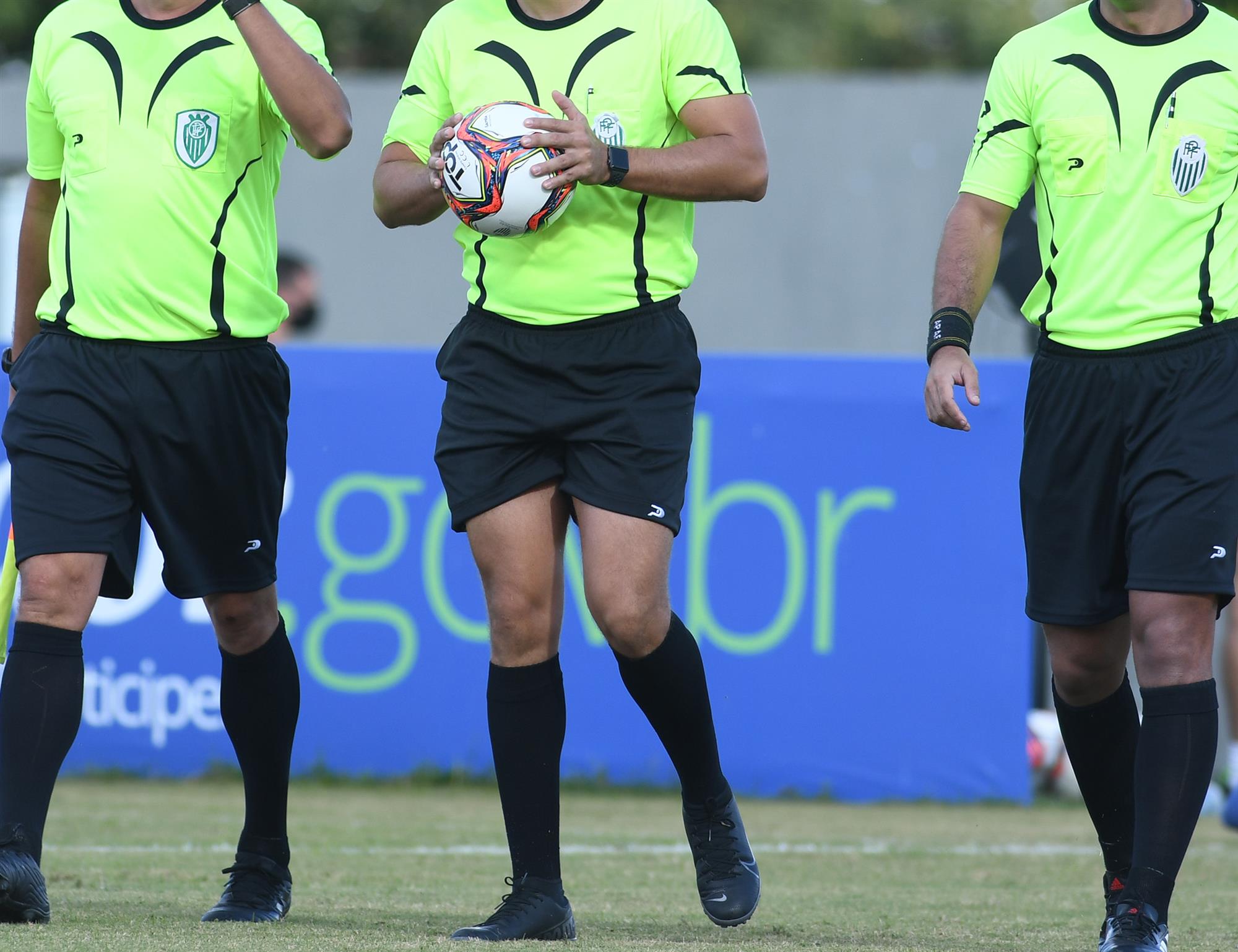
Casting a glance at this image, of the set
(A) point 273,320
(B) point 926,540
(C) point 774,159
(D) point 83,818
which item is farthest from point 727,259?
(A) point 273,320

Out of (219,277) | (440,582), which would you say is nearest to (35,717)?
(219,277)

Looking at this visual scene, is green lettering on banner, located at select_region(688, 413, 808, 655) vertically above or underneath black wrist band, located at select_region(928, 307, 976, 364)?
underneath

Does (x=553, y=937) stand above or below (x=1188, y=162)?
below

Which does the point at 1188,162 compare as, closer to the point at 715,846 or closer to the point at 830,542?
the point at 715,846

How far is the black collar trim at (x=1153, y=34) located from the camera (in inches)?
181

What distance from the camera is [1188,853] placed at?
7246mm

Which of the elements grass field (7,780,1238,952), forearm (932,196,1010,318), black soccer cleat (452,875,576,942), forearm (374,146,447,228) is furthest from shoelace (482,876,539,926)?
forearm (932,196,1010,318)

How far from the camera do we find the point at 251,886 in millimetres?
5047

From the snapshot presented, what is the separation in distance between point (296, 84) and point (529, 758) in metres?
1.71

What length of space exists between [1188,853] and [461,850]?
2.65 m

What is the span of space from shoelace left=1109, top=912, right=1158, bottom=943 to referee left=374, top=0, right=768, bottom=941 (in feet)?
3.21

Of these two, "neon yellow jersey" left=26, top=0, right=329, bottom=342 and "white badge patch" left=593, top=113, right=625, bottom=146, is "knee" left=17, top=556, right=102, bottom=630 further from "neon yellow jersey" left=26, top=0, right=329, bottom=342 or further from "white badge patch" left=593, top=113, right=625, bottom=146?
"white badge patch" left=593, top=113, right=625, bottom=146

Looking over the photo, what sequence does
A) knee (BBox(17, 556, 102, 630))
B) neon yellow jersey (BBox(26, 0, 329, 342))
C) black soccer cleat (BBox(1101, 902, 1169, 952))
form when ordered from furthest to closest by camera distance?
neon yellow jersey (BBox(26, 0, 329, 342)) → knee (BBox(17, 556, 102, 630)) → black soccer cleat (BBox(1101, 902, 1169, 952))

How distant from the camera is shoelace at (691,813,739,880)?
16.1 feet
